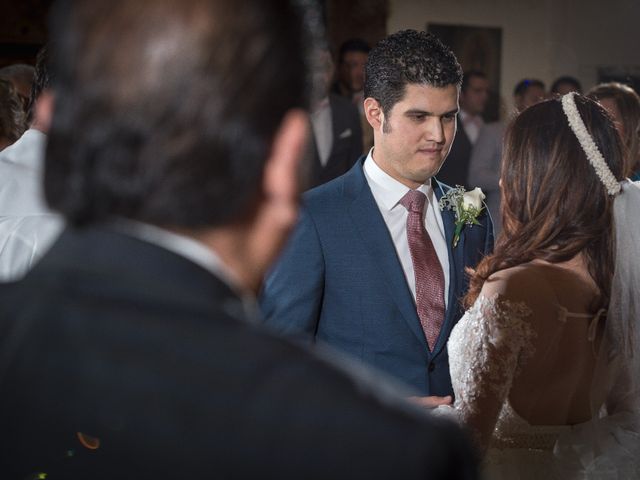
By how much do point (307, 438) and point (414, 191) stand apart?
7.19ft

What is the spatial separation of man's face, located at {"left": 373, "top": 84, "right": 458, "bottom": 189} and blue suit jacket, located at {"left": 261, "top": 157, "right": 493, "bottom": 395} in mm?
228

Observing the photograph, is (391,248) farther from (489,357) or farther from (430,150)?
(489,357)

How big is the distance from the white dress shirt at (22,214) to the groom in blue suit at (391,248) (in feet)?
2.02

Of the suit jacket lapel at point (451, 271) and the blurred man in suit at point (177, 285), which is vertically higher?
the blurred man in suit at point (177, 285)

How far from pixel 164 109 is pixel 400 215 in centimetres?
208

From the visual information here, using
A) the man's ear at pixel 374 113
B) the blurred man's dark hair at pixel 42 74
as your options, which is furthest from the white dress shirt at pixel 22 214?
the man's ear at pixel 374 113

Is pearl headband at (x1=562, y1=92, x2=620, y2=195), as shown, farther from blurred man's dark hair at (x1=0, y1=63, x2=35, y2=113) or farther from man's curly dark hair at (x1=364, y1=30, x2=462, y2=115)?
blurred man's dark hair at (x1=0, y1=63, x2=35, y2=113)

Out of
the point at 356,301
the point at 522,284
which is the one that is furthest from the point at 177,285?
the point at 356,301

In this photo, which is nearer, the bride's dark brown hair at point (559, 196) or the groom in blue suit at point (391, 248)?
the bride's dark brown hair at point (559, 196)

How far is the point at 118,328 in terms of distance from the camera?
0.82 m

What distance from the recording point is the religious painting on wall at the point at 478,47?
9008mm

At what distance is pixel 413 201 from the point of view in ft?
9.52

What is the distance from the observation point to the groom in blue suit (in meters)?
2.72

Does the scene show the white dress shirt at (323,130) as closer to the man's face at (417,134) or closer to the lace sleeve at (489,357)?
the man's face at (417,134)
